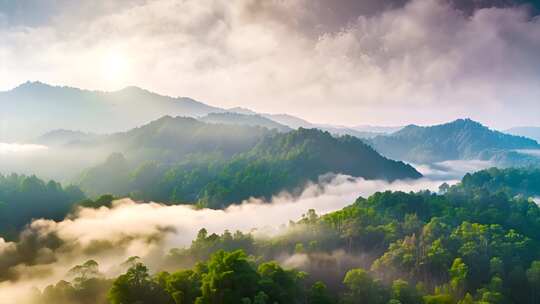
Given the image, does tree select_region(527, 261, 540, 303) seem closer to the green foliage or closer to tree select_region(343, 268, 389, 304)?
tree select_region(343, 268, 389, 304)

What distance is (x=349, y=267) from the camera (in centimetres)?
8694

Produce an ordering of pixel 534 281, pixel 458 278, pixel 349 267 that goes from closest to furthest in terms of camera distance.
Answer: pixel 458 278, pixel 534 281, pixel 349 267

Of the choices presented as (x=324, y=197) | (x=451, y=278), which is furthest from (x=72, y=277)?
(x=324, y=197)

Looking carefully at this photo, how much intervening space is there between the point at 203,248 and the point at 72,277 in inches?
892

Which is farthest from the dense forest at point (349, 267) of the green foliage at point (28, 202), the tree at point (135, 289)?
the green foliage at point (28, 202)

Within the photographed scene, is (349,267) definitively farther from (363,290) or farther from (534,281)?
(534,281)

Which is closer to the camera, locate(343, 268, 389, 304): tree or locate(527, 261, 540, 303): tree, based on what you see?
locate(343, 268, 389, 304): tree

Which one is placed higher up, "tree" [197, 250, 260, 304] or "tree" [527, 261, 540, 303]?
"tree" [197, 250, 260, 304]

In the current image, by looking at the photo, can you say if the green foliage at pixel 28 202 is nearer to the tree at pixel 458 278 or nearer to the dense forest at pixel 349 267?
the dense forest at pixel 349 267

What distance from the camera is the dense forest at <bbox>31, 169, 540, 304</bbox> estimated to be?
180 feet

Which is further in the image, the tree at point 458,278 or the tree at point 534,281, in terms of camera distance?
the tree at point 534,281

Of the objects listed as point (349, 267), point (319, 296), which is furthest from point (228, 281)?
point (349, 267)

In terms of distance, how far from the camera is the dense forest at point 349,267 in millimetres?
54875

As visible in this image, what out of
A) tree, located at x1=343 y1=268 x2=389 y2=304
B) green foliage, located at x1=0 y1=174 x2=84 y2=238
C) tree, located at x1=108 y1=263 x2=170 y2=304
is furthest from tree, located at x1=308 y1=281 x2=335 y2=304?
green foliage, located at x1=0 y1=174 x2=84 y2=238
